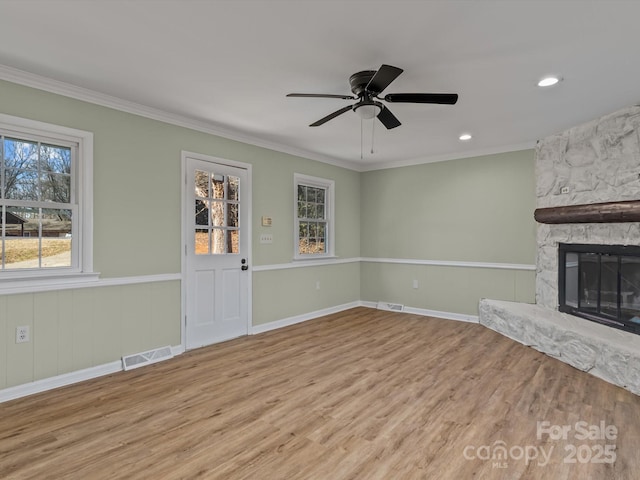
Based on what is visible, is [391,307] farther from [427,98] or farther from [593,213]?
[427,98]

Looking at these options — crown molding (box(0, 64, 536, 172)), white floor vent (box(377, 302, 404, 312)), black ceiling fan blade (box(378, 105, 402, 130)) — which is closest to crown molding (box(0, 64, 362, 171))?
crown molding (box(0, 64, 536, 172))

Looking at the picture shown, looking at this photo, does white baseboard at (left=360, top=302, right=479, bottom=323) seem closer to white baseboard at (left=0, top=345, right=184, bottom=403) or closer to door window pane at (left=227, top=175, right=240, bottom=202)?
door window pane at (left=227, top=175, right=240, bottom=202)

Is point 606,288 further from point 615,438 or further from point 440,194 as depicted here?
point 440,194

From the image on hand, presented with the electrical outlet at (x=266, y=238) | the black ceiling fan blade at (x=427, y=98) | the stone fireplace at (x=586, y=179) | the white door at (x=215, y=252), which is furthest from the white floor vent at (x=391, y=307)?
the black ceiling fan blade at (x=427, y=98)

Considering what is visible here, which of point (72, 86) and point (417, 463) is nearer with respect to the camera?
point (417, 463)

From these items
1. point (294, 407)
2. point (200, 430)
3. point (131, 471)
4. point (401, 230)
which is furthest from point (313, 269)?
point (131, 471)

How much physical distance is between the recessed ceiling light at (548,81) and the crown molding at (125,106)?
321cm

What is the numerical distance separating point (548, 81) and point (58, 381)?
4.90 metres

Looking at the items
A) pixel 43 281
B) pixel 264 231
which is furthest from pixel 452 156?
pixel 43 281

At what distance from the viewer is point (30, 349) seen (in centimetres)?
294

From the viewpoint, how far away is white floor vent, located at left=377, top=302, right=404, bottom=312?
6.11 meters

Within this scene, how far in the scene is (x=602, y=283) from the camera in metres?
3.96

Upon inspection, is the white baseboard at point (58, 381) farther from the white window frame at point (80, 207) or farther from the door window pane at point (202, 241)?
the door window pane at point (202, 241)

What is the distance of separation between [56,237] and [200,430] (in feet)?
7.06
